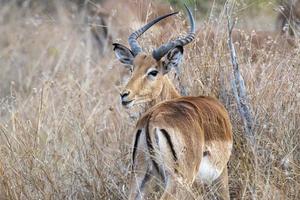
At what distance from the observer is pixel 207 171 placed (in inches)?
244

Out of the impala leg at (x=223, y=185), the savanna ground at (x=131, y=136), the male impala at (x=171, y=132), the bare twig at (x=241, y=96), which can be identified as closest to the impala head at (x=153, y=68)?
the male impala at (x=171, y=132)

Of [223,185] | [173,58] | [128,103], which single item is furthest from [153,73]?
[223,185]

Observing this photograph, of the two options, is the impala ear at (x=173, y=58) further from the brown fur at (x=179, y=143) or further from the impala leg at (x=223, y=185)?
the impala leg at (x=223, y=185)

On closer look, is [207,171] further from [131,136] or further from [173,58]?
[131,136]

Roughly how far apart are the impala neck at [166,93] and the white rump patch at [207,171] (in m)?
0.90

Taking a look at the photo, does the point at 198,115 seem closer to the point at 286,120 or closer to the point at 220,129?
the point at 220,129

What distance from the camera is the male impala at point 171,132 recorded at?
5734 mm

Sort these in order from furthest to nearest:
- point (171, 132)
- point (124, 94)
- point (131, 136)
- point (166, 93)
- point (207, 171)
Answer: point (131, 136) < point (166, 93) < point (124, 94) < point (207, 171) < point (171, 132)

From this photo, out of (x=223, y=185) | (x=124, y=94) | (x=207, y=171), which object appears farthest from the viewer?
(x=124, y=94)

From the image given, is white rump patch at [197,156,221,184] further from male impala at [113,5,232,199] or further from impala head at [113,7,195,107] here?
impala head at [113,7,195,107]

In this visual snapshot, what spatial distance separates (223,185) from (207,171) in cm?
32

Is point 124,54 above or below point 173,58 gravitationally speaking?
above

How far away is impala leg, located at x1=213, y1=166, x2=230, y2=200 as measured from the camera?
6.48 m

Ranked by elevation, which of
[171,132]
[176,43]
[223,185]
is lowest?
[223,185]
